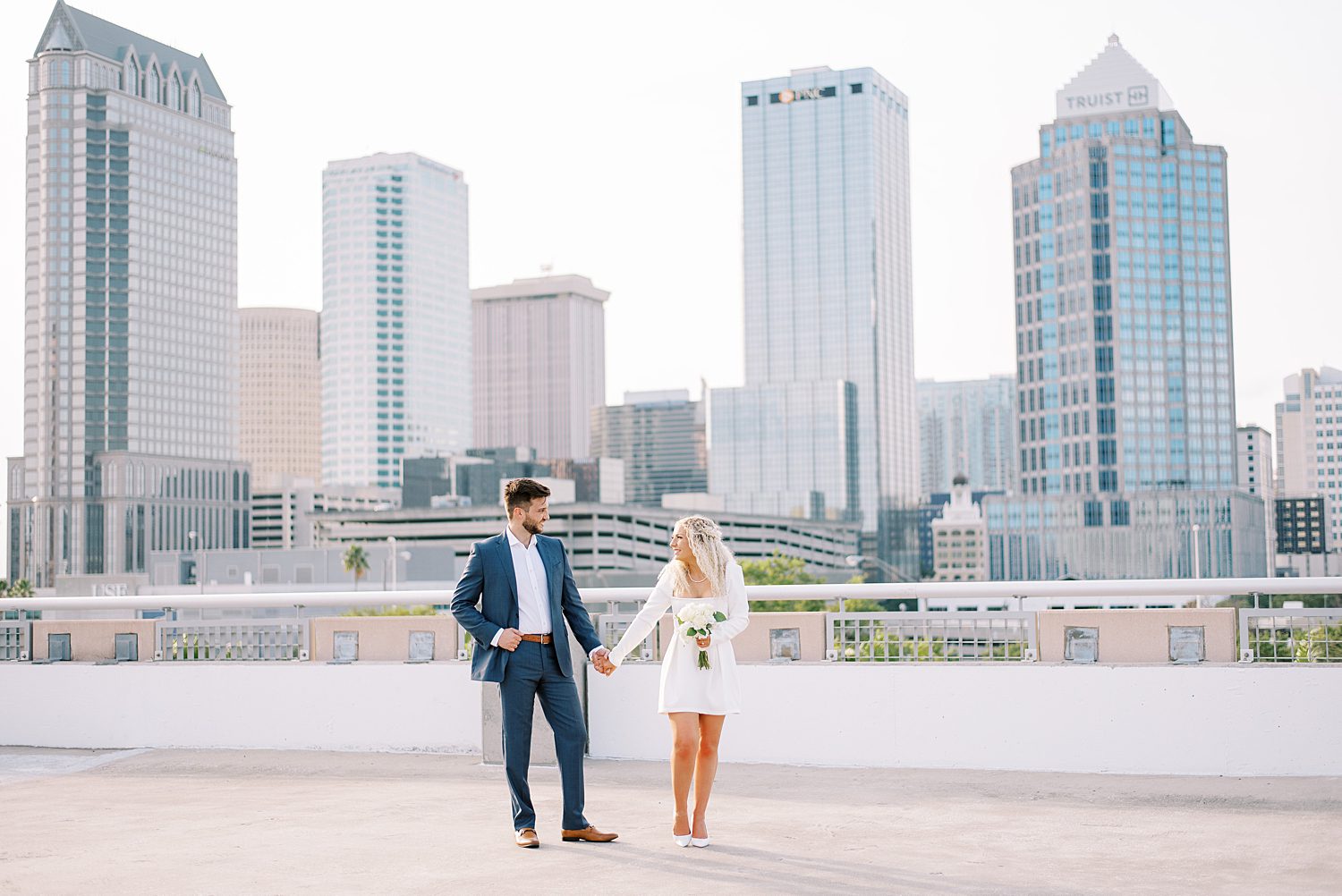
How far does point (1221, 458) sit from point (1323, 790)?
514ft

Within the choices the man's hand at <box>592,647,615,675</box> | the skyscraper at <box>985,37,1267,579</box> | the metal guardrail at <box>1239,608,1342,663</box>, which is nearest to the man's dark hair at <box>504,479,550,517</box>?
the man's hand at <box>592,647,615,675</box>

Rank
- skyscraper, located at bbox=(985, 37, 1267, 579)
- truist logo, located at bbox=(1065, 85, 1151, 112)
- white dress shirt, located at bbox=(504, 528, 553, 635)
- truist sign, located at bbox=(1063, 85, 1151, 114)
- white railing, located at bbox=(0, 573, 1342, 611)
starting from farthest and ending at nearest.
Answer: truist logo, located at bbox=(1065, 85, 1151, 112)
truist sign, located at bbox=(1063, 85, 1151, 114)
skyscraper, located at bbox=(985, 37, 1267, 579)
white railing, located at bbox=(0, 573, 1342, 611)
white dress shirt, located at bbox=(504, 528, 553, 635)

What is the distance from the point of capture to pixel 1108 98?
164375 mm

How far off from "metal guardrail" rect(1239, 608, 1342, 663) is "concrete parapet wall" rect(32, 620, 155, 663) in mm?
8294

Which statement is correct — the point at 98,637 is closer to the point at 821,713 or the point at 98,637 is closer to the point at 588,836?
the point at 821,713

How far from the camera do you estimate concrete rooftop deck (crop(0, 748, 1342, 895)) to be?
646cm

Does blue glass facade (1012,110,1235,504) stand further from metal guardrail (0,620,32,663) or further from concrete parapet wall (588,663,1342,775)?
concrete parapet wall (588,663,1342,775)

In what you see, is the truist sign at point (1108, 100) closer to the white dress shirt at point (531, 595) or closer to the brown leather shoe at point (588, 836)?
the white dress shirt at point (531, 595)

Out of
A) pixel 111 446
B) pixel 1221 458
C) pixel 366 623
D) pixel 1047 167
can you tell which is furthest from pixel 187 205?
pixel 366 623

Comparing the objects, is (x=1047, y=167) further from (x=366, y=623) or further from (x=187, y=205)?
(x=366, y=623)

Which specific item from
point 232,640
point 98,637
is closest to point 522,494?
point 232,640

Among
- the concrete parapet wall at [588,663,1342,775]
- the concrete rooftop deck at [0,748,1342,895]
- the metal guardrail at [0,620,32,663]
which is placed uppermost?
the metal guardrail at [0,620,32,663]

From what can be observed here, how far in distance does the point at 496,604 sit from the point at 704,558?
106 centimetres

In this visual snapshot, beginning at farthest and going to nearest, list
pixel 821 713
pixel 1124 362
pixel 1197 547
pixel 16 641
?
pixel 1124 362, pixel 1197 547, pixel 16 641, pixel 821 713
